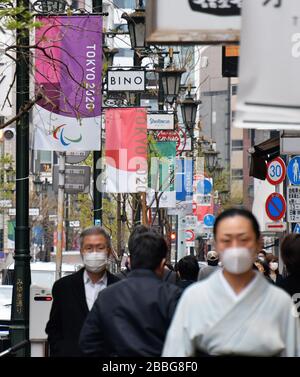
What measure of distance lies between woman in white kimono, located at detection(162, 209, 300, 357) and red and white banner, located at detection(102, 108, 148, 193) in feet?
57.6

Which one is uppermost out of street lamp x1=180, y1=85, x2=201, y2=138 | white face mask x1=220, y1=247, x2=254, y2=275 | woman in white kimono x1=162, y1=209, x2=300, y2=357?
street lamp x1=180, y1=85, x2=201, y2=138

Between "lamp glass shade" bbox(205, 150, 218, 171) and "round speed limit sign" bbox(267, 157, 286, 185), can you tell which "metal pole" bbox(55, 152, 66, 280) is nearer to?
"round speed limit sign" bbox(267, 157, 286, 185)

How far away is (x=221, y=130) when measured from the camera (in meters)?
144

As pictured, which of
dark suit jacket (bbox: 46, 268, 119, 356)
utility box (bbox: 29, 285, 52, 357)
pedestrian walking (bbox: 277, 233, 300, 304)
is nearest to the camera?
dark suit jacket (bbox: 46, 268, 119, 356)

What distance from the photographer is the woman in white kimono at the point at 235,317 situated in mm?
6105

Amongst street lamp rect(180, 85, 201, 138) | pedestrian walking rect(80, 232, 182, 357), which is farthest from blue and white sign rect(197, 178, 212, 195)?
pedestrian walking rect(80, 232, 182, 357)

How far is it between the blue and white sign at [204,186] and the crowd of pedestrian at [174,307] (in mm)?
38340

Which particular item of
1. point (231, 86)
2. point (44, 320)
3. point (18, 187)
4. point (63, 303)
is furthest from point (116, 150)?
point (231, 86)

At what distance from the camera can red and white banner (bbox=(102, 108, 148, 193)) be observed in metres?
23.9

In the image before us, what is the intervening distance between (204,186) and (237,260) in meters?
42.5

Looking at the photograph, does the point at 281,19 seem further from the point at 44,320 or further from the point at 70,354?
the point at 44,320

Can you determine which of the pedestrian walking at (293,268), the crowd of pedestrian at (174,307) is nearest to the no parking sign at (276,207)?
the pedestrian walking at (293,268)

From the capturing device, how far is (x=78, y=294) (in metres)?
9.14
